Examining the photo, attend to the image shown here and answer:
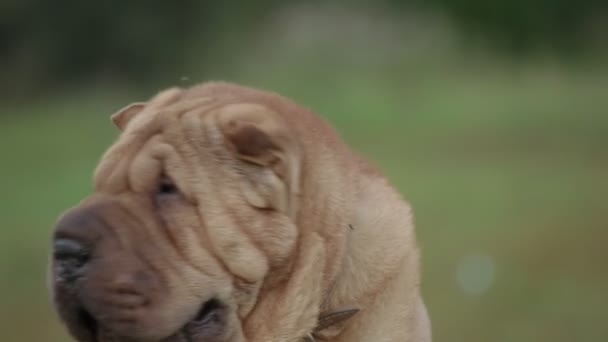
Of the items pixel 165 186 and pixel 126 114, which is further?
pixel 126 114

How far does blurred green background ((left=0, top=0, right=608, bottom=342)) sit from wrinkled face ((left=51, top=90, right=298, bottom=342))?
4.81 meters

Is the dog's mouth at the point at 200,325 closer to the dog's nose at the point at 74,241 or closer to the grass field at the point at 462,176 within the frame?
the dog's nose at the point at 74,241

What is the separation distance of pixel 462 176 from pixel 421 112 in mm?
1568

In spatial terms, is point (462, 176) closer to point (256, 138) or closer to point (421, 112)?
point (421, 112)

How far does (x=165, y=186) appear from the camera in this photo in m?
2.98

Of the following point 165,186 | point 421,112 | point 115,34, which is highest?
point 115,34

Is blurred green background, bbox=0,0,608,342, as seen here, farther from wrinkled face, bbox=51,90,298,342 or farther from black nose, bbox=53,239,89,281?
black nose, bbox=53,239,89,281

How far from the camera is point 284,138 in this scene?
9.77 ft

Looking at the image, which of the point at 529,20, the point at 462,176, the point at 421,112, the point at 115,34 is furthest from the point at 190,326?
the point at 115,34

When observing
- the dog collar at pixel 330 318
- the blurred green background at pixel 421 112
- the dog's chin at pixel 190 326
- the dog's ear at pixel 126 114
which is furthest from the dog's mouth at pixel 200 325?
the blurred green background at pixel 421 112

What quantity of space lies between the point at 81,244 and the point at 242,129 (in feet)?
1.75

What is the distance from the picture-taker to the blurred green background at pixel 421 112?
8.72 metres

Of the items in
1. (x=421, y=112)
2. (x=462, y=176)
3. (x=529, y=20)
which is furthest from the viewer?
(x=421, y=112)

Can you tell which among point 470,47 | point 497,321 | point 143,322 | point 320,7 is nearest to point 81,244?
point 143,322
